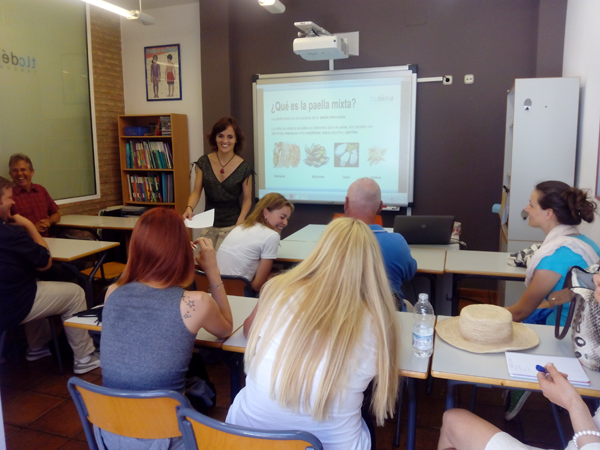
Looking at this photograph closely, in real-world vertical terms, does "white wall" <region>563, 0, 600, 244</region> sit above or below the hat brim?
above

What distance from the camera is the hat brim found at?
1629 mm

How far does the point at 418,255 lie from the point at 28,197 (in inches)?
132

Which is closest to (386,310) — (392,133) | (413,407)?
(413,407)

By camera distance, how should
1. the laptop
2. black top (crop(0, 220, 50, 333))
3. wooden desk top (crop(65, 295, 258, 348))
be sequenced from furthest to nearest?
the laptop
black top (crop(0, 220, 50, 333))
wooden desk top (crop(65, 295, 258, 348))

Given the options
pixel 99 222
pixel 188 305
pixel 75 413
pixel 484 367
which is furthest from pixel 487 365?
pixel 99 222

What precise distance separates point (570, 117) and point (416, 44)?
5.54 ft

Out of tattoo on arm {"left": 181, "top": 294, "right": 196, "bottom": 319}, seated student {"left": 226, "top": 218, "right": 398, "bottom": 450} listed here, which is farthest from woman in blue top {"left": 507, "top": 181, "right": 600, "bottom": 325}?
tattoo on arm {"left": 181, "top": 294, "right": 196, "bottom": 319}

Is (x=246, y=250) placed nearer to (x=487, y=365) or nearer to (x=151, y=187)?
(x=487, y=365)

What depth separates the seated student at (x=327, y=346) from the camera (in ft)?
3.94

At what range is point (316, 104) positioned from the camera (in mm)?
4777

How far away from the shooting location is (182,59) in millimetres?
5316

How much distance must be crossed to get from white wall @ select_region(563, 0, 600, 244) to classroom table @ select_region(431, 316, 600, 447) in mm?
1563

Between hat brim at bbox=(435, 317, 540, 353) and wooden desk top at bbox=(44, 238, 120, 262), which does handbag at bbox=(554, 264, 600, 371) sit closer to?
hat brim at bbox=(435, 317, 540, 353)

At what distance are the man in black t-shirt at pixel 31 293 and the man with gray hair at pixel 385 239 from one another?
1.80m
